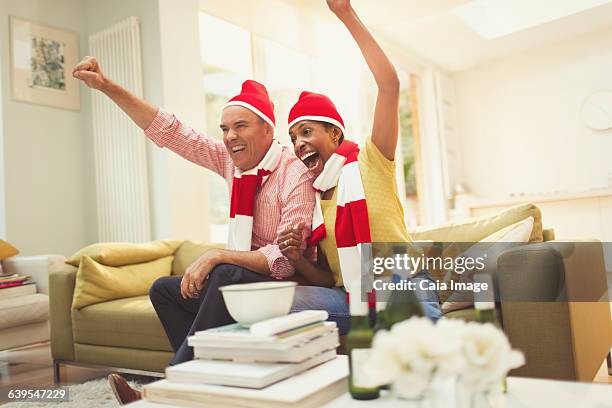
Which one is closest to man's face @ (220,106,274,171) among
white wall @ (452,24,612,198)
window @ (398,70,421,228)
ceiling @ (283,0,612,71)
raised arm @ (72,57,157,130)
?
raised arm @ (72,57,157,130)

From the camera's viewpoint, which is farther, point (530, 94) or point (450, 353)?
point (530, 94)

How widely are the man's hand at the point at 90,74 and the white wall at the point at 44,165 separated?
2573 mm

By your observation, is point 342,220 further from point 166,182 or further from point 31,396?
point 166,182

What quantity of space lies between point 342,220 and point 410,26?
5089 millimetres

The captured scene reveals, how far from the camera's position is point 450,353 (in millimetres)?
592

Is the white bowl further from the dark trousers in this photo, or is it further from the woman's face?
the woman's face

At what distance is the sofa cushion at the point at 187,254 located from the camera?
2.97 meters

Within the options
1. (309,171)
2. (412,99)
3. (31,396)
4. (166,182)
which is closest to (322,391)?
(309,171)

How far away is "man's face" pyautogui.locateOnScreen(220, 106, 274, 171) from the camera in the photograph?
1871 mm

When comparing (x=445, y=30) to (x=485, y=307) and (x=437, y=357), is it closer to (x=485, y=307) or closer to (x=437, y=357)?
(x=485, y=307)

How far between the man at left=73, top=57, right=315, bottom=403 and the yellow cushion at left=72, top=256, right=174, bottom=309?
920mm

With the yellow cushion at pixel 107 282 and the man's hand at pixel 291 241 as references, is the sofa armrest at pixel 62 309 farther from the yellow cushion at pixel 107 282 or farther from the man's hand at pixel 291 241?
the man's hand at pixel 291 241

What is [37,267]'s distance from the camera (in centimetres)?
327

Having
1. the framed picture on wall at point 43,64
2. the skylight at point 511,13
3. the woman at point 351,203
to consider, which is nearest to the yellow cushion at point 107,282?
the woman at point 351,203
